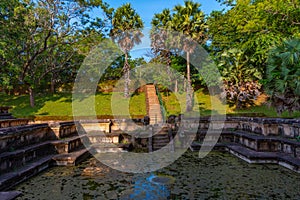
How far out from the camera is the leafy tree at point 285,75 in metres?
9.68

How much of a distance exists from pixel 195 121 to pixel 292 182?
8.37 m

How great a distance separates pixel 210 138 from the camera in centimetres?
1252

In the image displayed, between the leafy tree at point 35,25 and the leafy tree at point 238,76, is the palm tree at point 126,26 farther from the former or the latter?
the leafy tree at point 238,76

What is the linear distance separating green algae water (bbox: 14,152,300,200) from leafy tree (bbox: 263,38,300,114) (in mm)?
4532

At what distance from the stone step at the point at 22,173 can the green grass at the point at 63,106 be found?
11.6 metres

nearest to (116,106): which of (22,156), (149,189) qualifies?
(22,156)

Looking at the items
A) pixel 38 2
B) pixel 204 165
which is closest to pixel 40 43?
pixel 38 2

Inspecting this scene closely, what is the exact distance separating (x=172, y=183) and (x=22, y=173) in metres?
4.35

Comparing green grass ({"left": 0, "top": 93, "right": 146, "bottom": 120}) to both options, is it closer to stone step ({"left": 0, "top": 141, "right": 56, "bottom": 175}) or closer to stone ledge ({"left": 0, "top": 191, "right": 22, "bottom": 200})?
stone step ({"left": 0, "top": 141, "right": 56, "bottom": 175})

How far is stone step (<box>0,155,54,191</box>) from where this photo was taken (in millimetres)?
5660

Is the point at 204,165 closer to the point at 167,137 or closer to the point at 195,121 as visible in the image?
the point at 167,137

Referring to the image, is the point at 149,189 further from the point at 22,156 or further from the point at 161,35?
the point at 161,35

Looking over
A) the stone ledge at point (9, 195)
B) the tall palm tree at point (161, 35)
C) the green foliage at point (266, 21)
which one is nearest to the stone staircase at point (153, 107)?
the tall palm tree at point (161, 35)

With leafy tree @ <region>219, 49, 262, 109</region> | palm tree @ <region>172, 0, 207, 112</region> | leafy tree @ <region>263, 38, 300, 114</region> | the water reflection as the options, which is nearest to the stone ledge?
the water reflection
